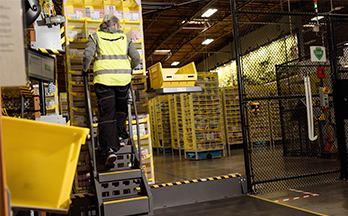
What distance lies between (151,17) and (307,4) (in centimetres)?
840

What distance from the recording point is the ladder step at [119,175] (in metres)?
4.79

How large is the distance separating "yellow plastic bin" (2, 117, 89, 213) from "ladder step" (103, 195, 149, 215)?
2876mm

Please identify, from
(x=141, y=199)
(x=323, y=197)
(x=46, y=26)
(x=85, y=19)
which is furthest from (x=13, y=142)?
(x=323, y=197)

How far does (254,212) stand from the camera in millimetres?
4977

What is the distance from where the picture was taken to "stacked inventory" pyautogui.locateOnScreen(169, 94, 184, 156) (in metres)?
14.4

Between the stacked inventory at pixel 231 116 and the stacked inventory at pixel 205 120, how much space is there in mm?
2415

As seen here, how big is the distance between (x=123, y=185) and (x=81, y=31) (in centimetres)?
305

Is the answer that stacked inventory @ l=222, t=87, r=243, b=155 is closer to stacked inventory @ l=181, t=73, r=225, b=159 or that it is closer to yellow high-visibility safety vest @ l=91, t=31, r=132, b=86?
stacked inventory @ l=181, t=73, r=225, b=159

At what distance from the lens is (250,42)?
21391mm

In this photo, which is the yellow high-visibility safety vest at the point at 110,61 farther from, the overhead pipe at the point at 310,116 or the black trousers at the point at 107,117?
the overhead pipe at the point at 310,116

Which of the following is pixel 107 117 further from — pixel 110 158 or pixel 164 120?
pixel 164 120

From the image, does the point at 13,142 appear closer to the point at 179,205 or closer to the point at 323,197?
the point at 179,205

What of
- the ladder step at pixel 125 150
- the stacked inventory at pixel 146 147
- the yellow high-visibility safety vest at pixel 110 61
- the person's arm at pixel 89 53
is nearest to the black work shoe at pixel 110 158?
the ladder step at pixel 125 150

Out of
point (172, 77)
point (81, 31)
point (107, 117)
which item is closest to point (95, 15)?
point (81, 31)
